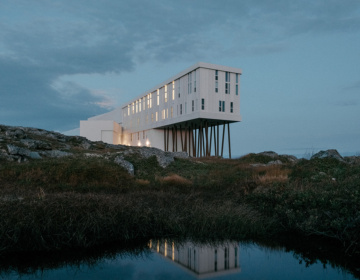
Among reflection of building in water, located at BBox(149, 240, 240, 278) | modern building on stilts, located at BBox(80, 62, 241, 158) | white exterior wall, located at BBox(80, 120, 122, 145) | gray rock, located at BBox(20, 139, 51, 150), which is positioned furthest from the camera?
white exterior wall, located at BBox(80, 120, 122, 145)

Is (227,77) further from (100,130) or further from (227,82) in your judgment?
(100,130)

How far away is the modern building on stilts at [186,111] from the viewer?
3434 centimetres

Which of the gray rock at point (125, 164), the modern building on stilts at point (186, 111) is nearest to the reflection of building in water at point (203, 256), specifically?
the gray rock at point (125, 164)

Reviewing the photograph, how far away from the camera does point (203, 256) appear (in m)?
6.80

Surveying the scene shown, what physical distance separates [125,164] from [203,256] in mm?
11723

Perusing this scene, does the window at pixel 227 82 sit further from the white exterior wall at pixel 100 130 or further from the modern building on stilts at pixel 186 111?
the white exterior wall at pixel 100 130

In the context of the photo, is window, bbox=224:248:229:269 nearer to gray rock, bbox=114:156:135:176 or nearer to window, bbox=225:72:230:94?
gray rock, bbox=114:156:135:176

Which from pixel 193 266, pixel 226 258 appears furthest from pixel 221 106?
pixel 193 266

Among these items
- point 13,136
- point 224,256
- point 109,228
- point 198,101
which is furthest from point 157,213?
point 198,101

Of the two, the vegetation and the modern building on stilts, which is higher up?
the modern building on stilts

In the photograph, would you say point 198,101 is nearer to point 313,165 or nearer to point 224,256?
point 313,165

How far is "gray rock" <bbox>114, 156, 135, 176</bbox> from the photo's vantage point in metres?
17.5

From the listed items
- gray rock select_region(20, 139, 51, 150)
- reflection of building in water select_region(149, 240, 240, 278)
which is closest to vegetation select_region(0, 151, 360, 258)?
reflection of building in water select_region(149, 240, 240, 278)

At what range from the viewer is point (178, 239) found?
300 inches
